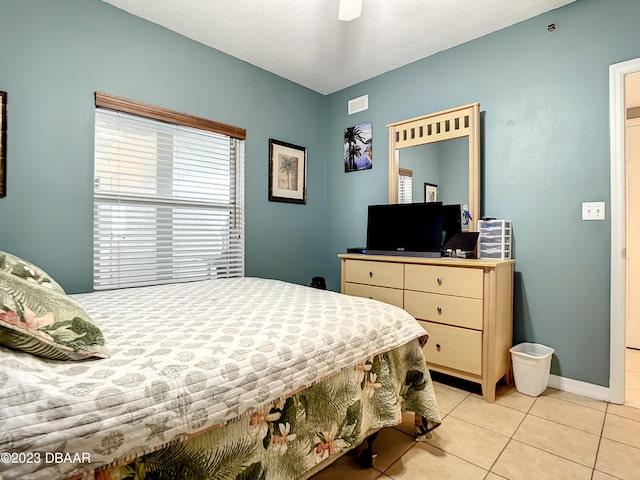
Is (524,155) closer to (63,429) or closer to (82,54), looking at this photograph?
(63,429)

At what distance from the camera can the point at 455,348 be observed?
2.20m

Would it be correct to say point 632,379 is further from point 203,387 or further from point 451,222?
point 203,387

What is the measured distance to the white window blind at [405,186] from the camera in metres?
2.94

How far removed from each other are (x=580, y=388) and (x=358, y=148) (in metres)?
2.64

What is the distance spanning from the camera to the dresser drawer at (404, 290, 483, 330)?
6.92 ft

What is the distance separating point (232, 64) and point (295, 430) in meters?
2.89

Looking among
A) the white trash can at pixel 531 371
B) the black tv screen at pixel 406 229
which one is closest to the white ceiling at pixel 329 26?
the black tv screen at pixel 406 229

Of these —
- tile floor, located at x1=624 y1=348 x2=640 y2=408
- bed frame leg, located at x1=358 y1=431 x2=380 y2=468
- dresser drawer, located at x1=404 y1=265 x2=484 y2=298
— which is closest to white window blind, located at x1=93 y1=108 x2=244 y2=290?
dresser drawer, located at x1=404 y1=265 x2=484 y2=298

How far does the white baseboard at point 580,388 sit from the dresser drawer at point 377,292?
3.72 ft

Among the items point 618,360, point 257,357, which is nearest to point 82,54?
point 257,357

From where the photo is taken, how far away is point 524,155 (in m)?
2.38

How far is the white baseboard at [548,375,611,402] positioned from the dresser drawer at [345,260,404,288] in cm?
120

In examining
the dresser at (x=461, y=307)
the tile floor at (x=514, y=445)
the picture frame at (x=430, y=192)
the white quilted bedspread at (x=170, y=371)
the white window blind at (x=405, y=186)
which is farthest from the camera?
the white window blind at (x=405, y=186)

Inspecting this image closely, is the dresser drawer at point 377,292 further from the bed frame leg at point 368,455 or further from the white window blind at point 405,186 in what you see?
the bed frame leg at point 368,455
